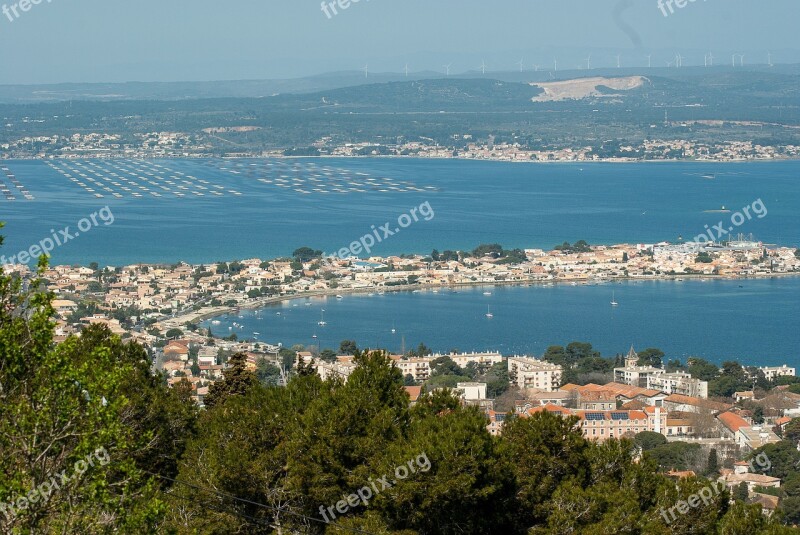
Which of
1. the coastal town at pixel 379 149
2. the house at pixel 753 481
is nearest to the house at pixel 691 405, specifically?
the house at pixel 753 481

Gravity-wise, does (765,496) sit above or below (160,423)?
below

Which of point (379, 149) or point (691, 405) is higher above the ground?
point (691, 405)

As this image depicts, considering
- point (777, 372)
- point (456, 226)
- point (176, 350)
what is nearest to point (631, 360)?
point (777, 372)

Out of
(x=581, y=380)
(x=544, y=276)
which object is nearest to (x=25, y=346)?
(x=581, y=380)

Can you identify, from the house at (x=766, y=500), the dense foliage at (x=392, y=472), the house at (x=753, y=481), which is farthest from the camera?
the house at (x=753, y=481)

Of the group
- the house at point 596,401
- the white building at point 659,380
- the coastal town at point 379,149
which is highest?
the house at point 596,401

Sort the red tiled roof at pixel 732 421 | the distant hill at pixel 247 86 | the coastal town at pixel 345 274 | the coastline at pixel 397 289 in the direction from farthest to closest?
the distant hill at pixel 247 86, the coastal town at pixel 345 274, the coastline at pixel 397 289, the red tiled roof at pixel 732 421

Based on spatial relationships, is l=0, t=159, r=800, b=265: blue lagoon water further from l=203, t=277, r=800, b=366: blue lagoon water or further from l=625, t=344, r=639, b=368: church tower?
l=625, t=344, r=639, b=368: church tower

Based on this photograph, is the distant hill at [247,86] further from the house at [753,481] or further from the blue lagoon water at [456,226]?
the house at [753,481]

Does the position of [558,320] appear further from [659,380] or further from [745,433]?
[745,433]

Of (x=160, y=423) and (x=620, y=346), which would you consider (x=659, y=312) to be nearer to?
(x=620, y=346)

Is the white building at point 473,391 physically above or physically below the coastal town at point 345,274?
above
